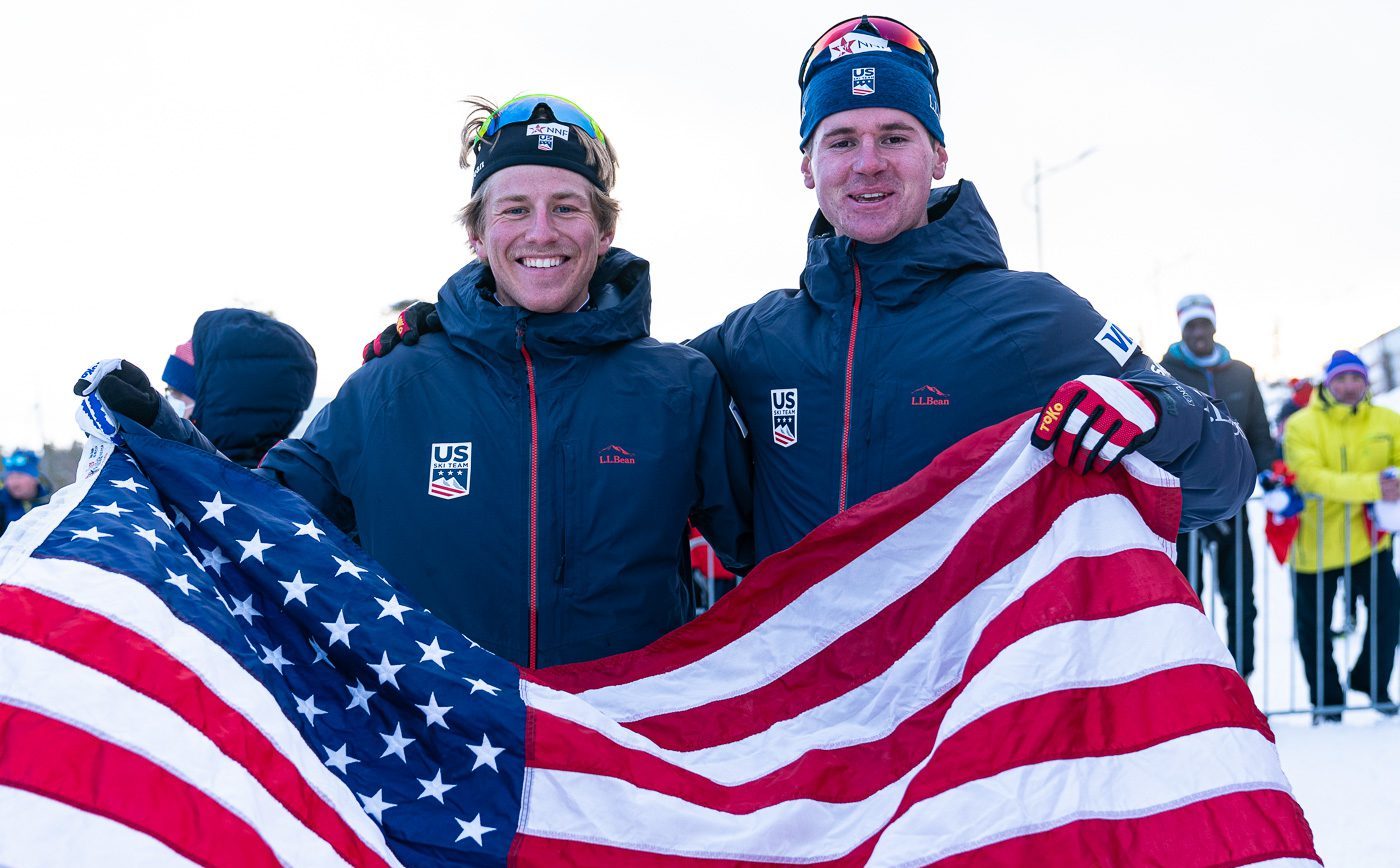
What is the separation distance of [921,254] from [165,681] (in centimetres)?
199

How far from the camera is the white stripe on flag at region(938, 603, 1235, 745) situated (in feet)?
7.51

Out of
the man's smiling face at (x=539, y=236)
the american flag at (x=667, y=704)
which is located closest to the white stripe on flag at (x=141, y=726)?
the american flag at (x=667, y=704)

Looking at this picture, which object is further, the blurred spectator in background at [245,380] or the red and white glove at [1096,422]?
the blurred spectator in background at [245,380]

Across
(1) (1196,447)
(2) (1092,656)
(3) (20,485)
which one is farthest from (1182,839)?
(3) (20,485)

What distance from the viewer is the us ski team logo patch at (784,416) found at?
2.99 m

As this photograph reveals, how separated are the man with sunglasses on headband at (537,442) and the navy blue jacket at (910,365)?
0.67 feet

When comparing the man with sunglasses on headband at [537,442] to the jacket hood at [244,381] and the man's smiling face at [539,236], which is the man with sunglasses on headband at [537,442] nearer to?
the man's smiling face at [539,236]

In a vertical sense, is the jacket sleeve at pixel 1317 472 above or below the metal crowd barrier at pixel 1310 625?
above

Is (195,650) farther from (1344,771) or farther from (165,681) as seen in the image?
(1344,771)

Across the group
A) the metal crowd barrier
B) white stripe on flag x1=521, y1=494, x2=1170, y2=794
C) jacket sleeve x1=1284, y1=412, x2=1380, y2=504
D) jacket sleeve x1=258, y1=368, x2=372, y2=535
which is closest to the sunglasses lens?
white stripe on flag x1=521, y1=494, x2=1170, y2=794

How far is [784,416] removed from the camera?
3012mm

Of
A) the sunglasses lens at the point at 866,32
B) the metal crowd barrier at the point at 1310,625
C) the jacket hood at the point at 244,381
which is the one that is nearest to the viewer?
the sunglasses lens at the point at 866,32

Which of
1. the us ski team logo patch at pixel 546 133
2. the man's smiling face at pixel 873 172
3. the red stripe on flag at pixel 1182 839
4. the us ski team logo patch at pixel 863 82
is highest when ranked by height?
the us ski team logo patch at pixel 863 82

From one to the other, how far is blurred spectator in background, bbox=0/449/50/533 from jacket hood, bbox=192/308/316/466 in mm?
7498
